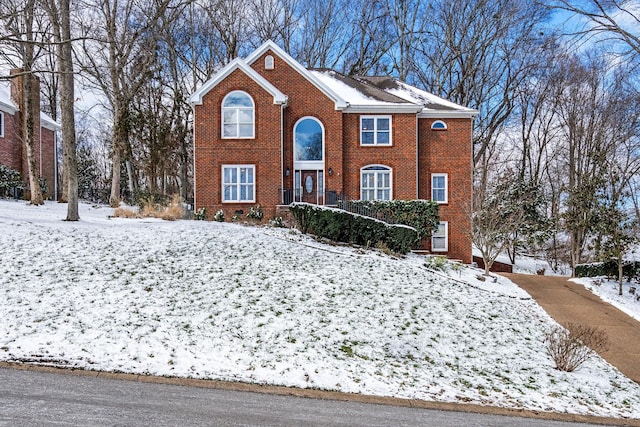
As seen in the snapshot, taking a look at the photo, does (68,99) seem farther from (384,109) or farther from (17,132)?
(384,109)

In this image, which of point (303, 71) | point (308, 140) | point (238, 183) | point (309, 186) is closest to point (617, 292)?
point (309, 186)

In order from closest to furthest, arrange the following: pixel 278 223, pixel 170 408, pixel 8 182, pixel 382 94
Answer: pixel 170 408, pixel 278 223, pixel 8 182, pixel 382 94

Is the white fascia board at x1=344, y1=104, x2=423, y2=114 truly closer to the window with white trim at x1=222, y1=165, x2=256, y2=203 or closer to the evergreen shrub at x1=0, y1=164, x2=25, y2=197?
the window with white trim at x1=222, y1=165, x2=256, y2=203

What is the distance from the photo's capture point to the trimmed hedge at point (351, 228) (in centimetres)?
1675

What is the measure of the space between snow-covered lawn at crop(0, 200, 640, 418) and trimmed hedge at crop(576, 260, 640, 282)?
Answer: 639 centimetres

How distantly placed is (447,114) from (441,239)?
5.97 metres

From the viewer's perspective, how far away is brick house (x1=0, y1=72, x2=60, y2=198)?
2377 cm

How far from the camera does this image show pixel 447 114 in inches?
893

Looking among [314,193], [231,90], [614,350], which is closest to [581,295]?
[614,350]

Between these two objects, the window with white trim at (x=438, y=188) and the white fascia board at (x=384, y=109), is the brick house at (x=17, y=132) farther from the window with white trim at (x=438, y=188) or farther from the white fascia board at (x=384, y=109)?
the window with white trim at (x=438, y=188)

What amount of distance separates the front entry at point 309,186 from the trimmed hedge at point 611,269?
454 inches

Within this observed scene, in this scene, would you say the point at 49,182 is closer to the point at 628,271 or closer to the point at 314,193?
the point at 314,193

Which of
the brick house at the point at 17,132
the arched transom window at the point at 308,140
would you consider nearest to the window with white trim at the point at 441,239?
the arched transom window at the point at 308,140

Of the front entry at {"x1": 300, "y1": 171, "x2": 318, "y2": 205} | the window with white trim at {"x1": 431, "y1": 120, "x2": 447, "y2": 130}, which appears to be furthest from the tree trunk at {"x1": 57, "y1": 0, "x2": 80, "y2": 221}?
the window with white trim at {"x1": 431, "y1": 120, "x2": 447, "y2": 130}
